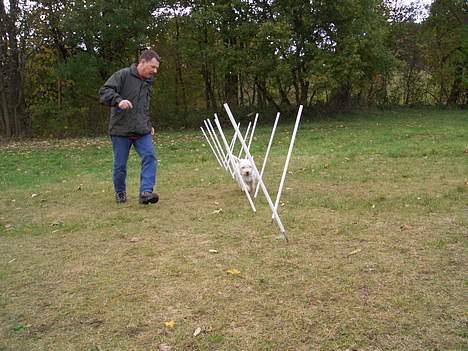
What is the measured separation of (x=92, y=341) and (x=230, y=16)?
17860 mm

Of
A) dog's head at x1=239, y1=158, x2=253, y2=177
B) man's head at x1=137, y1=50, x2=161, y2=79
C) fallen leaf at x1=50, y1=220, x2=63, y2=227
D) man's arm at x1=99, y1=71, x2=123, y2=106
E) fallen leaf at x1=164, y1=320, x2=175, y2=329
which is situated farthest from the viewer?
dog's head at x1=239, y1=158, x2=253, y2=177

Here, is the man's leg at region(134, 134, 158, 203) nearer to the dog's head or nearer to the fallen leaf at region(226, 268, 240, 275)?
the dog's head

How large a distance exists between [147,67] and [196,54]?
46.2 feet

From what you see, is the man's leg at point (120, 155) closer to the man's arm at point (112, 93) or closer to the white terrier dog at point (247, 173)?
the man's arm at point (112, 93)

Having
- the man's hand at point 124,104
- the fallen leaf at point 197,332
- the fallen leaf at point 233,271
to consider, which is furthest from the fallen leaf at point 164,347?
the man's hand at point 124,104

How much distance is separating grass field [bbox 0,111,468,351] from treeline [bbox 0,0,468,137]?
11586 mm

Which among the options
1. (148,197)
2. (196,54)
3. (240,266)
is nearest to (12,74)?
(196,54)

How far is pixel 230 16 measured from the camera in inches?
750

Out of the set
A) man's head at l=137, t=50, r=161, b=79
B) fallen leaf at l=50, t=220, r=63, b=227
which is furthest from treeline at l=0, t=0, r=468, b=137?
fallen leaf at l=50, t=220, r=63, b=227

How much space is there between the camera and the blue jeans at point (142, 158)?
577cm

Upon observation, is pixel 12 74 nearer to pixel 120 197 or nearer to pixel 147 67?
pixel 120 197

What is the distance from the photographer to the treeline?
18094mm

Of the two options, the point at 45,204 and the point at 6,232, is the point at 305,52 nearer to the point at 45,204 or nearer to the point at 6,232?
the point at 45,204

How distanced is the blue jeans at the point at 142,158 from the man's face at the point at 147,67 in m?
0.74
